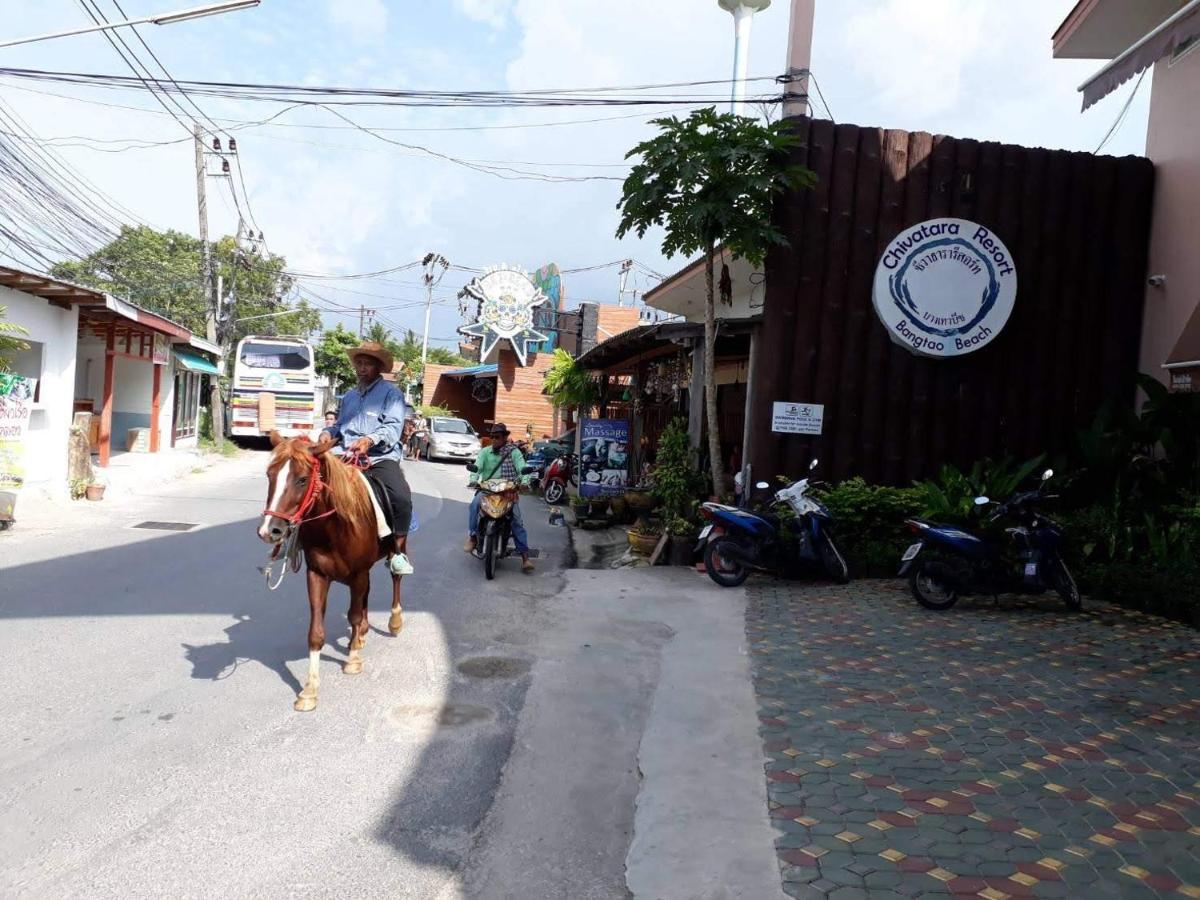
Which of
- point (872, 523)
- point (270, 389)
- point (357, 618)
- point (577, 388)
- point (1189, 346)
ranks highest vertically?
point (1189, 346)

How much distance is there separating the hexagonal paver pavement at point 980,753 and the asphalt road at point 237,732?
5.08 ft

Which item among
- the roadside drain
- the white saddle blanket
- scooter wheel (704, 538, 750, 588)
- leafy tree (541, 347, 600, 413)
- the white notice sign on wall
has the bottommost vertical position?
the roadside drain

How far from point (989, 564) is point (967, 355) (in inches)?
120

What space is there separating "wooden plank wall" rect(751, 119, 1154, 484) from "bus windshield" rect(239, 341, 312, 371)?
811 inches

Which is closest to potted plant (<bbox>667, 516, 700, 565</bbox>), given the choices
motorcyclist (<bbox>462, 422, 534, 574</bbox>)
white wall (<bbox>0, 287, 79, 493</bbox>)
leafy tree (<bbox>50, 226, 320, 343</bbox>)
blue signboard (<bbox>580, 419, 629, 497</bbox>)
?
motorcyclist (<bbox>462, 422, 534, 574</bbox>)

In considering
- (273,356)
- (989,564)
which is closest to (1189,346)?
(989,564)

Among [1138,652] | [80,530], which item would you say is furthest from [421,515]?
[1138,652]

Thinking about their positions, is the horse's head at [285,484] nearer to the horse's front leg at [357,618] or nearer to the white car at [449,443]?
the horse's front leg at [357,618]

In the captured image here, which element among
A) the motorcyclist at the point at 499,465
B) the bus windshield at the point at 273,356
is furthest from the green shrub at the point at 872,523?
the bus windshield at the point at 273,356

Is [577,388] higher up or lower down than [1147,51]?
lower down

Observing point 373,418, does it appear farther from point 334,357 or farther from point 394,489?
point 334,357

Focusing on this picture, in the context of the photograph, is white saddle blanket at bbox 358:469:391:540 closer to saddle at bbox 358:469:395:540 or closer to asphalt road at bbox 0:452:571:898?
saddle at bbox 358:469:395:540

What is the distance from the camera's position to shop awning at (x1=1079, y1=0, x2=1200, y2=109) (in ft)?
19.9

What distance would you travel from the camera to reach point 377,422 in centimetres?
635
